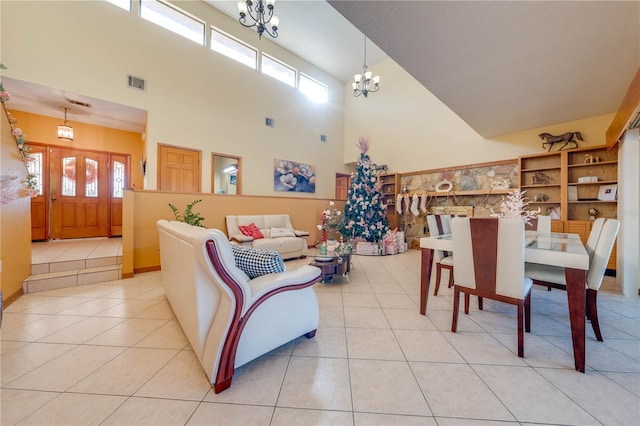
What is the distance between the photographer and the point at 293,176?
636 cm

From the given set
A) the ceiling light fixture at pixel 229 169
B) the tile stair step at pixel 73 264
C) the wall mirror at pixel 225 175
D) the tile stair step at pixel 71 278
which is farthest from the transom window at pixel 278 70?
the tile stair step at pixel 71 278

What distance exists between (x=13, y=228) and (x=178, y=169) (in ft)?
8.04

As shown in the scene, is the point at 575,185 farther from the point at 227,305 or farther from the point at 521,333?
the point at 227,305

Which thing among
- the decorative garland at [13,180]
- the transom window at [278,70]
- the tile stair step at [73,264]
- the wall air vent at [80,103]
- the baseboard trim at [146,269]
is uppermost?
the transom window at [278,70]

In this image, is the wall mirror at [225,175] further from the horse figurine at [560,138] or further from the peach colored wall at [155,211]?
the horse figurine at [560,138]

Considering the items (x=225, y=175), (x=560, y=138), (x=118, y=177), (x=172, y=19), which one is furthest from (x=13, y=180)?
(x=560, y=138)

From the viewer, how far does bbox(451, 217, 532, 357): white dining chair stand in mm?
1586

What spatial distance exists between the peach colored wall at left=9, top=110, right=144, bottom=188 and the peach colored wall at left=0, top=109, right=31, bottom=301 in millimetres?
2770

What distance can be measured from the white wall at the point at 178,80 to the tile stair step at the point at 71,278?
1810mm

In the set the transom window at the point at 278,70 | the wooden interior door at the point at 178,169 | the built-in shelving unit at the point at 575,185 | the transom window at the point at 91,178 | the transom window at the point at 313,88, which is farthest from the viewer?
the transom window at the point at 313,88

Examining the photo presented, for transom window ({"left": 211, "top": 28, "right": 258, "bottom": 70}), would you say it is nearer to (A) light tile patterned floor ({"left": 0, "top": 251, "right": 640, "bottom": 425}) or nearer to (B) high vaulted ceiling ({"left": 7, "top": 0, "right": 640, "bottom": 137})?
(B) high vaulted ceiling ({"left": 7, "top": 0, "right": 640, "bottom": 137})

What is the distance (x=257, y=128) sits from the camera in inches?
226

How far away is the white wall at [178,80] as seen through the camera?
339 centimetres

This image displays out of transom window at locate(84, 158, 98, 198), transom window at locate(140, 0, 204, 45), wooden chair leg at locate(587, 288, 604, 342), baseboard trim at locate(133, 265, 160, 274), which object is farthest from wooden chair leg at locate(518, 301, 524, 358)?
transom window at locate(84, 158, 98, 198)
